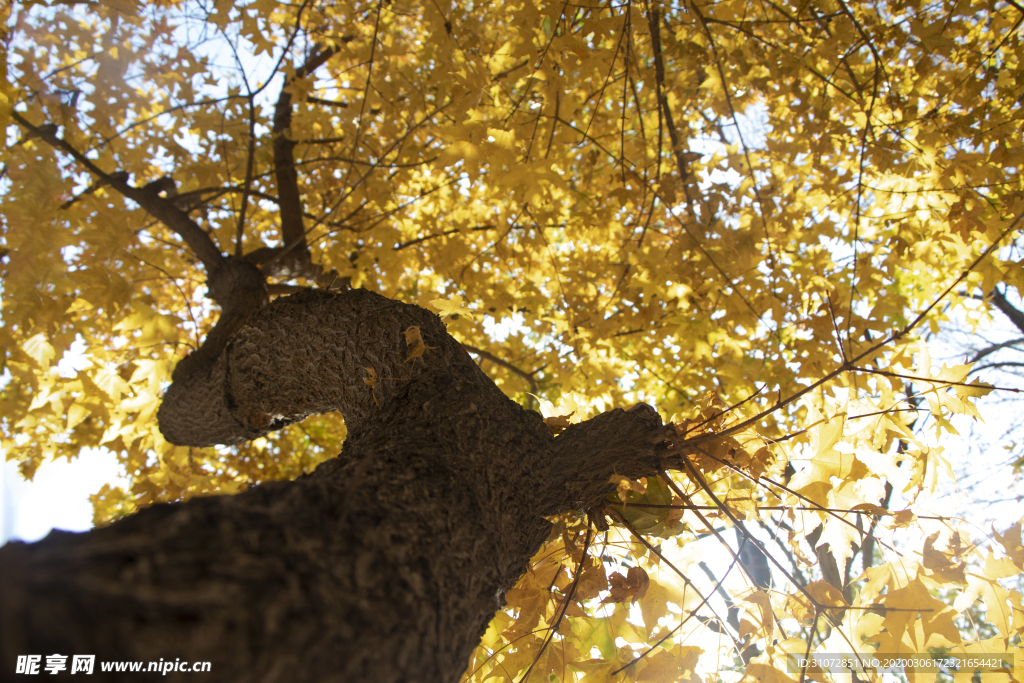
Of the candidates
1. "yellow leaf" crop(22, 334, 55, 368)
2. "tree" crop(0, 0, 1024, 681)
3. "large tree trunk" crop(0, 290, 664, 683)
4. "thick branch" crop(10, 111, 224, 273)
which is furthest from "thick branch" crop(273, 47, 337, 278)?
"large tree trunk" crop(0, 290, 664, 683)

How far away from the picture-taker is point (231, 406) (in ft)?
6.60

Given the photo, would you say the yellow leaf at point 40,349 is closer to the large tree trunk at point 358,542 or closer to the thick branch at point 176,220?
the thick branch at point 176,220

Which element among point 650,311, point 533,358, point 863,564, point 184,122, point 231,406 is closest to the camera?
point 231,406

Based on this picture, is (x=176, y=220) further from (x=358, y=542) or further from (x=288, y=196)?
(x=358, y=542)

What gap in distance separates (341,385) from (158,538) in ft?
3.16

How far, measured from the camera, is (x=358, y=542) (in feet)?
2.29

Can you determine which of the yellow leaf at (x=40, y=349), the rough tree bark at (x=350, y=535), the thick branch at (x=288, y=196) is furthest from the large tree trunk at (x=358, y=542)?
the yellow leaf at (x=40, y=349)

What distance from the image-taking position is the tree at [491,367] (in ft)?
2.10

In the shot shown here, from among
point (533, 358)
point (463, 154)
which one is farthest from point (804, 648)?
point (533, 358)

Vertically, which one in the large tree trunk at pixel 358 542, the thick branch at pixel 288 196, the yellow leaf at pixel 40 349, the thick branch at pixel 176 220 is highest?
the thick branch at pixel 288 196

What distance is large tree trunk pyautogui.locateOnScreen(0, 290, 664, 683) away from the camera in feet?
1.65

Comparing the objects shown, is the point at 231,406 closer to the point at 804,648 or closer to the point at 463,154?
the point at 463,154

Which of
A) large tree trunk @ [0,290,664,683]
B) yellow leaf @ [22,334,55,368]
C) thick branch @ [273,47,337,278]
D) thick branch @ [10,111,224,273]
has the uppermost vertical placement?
thick branch @ [273,47,337,278]

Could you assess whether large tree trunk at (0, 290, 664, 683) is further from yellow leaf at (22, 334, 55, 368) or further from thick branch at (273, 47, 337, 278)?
yellow leaf at (22, 334, 55, 368)
